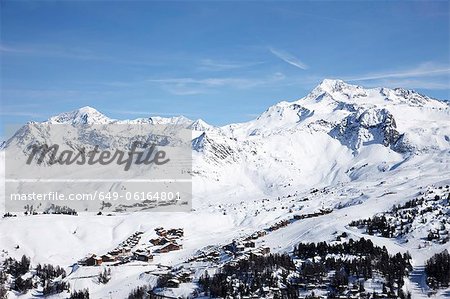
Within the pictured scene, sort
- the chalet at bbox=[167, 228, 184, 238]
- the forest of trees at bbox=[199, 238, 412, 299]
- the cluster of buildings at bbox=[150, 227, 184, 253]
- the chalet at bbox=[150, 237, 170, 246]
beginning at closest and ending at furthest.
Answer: the forest of trees at bbox=[199, 238, 412, 299] < the cluster of buildings at bbox=[150, 227, 184, 253] < the chalet at bbox=[150, 237, 170, 246] < the chalet at bbox=[167, 228, 184, 238]

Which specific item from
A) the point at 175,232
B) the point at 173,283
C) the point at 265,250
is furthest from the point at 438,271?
the point at 175,232

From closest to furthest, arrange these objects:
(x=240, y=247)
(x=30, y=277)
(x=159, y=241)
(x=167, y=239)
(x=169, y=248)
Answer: (x=30, y=277)
(x=240, y=247)
(x=169, y=248)
(x=159, y=241)
(x=167, y=239)

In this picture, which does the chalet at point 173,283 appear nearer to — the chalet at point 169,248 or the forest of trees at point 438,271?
the chalet at point 169,248

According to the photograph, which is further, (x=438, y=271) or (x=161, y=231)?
(x=161, y=231)

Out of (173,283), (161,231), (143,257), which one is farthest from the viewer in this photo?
(161,231)

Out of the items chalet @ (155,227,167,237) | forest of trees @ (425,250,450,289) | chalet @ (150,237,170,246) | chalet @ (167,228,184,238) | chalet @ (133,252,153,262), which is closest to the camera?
forest of trees @ (425,250,450,289)

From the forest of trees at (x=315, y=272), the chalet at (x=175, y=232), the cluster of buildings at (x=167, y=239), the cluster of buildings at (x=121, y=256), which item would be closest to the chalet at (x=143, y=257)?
the cluster of buildings at (x=121, y=256)

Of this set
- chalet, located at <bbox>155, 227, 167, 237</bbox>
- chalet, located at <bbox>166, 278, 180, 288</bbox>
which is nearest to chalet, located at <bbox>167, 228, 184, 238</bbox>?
chalet, located at <bbox>155, 227, 167, 237</bbox>

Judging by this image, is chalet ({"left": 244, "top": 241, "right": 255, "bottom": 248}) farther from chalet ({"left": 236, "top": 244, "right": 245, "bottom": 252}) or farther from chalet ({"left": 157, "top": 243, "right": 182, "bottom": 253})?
chalet ({"left": 157, "top": 243, "right": 182, "bottom": 253})

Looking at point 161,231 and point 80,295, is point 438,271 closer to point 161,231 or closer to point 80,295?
point 80,295

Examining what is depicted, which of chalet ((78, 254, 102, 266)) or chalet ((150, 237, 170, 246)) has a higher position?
chalet ((150, 237, 170, 246))
